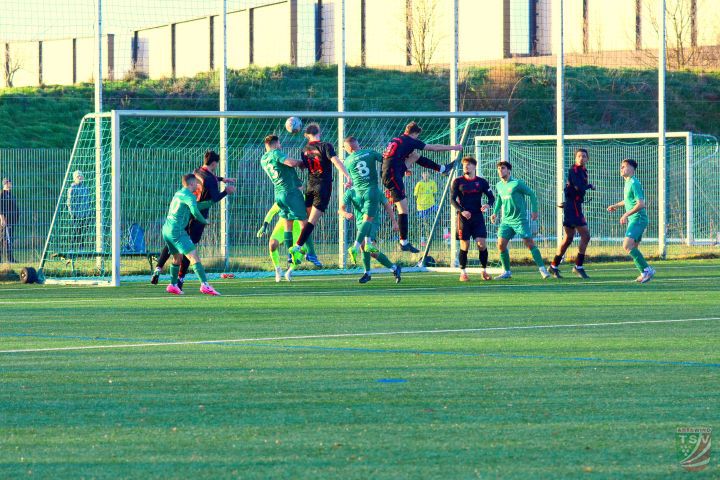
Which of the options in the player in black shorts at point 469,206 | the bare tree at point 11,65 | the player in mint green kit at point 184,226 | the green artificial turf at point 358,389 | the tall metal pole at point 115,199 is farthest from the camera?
the bare tree at point 11,65

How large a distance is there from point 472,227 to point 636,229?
2.31 meters

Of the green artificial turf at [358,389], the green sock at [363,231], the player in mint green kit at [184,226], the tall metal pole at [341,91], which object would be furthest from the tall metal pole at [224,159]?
the green artificial turf at [358,389]

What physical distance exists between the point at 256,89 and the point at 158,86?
9.58ft

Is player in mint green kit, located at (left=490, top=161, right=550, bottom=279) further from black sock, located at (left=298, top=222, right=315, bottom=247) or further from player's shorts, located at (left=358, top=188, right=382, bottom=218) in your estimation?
black sock, located at (left=298, top=222, right=315, bottom=247)

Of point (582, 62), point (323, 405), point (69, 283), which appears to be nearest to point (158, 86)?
point (582, 62)

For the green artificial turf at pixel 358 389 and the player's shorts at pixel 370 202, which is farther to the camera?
the player's shorts at pixel 370 202

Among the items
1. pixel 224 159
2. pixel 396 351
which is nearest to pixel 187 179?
pixel 224 159

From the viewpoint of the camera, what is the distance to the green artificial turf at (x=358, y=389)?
554 centimetres

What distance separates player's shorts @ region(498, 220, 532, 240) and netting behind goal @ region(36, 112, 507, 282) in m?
2.41

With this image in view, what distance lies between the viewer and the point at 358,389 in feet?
24.7

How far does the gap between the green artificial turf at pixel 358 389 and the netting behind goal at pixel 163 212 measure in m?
6.17

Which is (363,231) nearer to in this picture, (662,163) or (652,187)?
(662,163)

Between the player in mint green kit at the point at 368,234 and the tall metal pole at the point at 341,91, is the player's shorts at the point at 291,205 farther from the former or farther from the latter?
the tall metal pole at the point at 341,91

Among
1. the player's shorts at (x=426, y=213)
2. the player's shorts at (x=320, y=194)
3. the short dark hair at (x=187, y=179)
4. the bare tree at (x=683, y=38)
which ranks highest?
the bare tree at (x=683, y=38)
